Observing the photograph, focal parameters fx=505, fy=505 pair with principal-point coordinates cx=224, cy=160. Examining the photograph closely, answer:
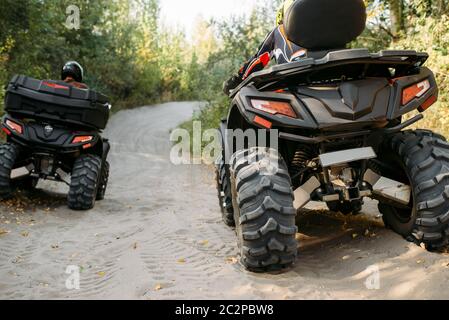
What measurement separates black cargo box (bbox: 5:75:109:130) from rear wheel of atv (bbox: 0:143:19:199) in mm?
556

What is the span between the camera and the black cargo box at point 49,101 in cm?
642

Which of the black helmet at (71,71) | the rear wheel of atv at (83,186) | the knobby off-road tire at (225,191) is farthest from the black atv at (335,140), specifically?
the black helmet at (71,71)

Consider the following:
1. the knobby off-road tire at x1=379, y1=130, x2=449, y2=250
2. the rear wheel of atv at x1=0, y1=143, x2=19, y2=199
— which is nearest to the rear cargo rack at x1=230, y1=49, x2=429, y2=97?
the knobby off-road tire at x1=379, y1=130, x2=449, y2=250

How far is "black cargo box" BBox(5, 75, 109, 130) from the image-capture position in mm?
6422

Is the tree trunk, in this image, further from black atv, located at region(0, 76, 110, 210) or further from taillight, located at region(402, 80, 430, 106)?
taillight, located at region(402, 80, 430, 106)

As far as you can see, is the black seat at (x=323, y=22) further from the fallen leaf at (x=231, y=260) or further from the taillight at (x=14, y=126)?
the taillight at (x=14, y=126)

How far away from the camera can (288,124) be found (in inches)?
→ 132

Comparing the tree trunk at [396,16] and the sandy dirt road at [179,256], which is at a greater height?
the tree trunk at [396,16]

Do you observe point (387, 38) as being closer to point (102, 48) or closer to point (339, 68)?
point (339, 68)

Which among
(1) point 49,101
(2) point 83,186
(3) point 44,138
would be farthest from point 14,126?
(2) point 83,186

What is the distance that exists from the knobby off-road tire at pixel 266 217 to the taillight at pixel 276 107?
0.35 meters

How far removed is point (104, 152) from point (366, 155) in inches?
182

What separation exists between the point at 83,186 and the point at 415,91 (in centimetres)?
427

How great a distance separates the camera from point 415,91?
355 cm
